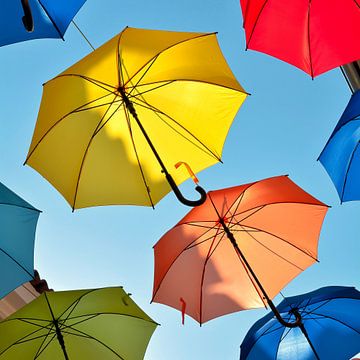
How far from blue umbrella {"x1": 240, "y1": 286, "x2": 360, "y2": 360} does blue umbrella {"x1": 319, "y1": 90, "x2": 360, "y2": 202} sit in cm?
116

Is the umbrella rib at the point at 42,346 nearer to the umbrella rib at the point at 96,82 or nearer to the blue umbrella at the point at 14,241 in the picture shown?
the blue umbrella at the point at 14,241

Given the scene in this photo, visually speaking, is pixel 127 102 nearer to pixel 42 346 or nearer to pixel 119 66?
pixel 119 66

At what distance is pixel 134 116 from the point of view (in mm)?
4504

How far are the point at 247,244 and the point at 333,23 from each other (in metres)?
2.48

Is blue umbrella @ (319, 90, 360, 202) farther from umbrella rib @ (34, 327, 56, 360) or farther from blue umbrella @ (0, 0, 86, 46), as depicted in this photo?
umbrella rib @ (34, 327, 56, 360)

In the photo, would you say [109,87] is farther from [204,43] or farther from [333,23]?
[333,23]

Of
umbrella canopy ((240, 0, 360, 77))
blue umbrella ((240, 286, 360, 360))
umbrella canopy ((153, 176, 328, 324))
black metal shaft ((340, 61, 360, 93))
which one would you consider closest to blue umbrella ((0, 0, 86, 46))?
umbrella canopy ((240, 0, 360, 77))

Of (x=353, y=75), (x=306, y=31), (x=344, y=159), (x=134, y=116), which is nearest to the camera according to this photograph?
(x=134, y=116)

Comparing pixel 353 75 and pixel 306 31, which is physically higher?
pixel 353 75

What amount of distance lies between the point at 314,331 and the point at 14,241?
11.6ft

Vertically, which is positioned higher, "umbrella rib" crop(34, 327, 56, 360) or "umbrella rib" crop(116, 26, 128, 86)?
"umbrella rib" crop(116, 26, 128, 86)

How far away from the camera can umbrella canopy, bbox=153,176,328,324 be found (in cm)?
540

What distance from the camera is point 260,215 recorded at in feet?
18.1

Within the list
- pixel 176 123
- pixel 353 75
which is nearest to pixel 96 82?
pixel 176 123
